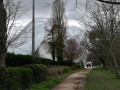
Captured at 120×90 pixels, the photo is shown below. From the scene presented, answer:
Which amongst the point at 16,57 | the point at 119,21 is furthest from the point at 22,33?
the point at 119,21

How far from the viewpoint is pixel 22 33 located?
592 inches

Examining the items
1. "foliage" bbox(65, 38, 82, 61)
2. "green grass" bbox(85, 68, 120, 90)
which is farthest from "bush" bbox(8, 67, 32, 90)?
"foliage" bbox(65, 38, 82, 61)

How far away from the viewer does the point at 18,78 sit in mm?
14461

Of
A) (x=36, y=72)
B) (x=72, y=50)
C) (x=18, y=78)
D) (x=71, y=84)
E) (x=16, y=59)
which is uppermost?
(x=72, y=50)

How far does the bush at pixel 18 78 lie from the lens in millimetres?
13094

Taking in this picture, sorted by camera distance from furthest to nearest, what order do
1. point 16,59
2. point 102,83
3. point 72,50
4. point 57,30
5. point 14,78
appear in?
point 72,50, point 57,30, point 102,83, point 16,59, point 14,78

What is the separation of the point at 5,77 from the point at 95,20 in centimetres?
1898

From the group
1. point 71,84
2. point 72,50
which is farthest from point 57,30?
point 71,84

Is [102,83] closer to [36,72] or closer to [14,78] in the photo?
[36,72]

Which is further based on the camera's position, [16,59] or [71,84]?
[71,84]

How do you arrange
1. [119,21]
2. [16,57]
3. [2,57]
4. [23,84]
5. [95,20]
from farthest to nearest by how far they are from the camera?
[95,20], [119,21], [16,57], [23,84], [2,57]

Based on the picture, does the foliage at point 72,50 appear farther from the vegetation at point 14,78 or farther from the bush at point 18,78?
the vegetation at point 14,78

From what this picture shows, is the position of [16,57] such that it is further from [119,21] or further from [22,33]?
[119,21]

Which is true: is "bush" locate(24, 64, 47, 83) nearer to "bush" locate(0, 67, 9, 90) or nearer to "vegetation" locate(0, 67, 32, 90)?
"vegetation" locate(0, 67, 32, 90)
